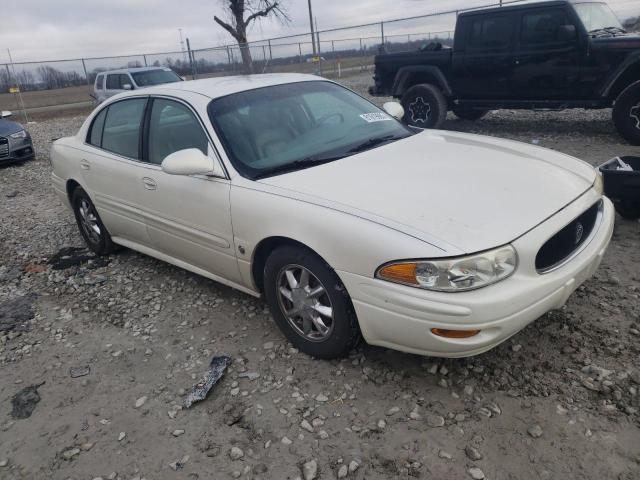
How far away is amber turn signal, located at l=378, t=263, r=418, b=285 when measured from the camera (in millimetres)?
2357

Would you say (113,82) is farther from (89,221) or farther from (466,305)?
(466,305)

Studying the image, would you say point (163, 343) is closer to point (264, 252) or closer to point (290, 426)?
point (264, 252)

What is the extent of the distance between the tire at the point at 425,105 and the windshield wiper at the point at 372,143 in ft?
18.6

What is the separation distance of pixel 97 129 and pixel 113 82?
465 inches

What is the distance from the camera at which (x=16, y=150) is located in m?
9.92

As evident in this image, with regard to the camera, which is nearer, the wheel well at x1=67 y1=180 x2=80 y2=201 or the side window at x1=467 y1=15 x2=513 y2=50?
the wheel well at x1=67 y1=180 x2=80 y2=201

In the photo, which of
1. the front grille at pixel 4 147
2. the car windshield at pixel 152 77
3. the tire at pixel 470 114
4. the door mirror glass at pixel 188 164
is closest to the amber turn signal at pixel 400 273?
the door mirror glass at pixel 188 164

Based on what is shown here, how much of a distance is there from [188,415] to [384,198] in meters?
1.54

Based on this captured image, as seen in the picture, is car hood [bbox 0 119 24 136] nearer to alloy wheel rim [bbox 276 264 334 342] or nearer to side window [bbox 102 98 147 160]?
side window [bbox 102 98 147 160]

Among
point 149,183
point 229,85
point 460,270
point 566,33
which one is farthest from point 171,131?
point 566,33

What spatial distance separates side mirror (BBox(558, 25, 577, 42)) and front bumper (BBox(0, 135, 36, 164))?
9728 mm

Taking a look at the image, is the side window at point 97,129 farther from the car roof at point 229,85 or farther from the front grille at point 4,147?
the front grille at point 4,147

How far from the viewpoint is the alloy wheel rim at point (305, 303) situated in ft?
9.29

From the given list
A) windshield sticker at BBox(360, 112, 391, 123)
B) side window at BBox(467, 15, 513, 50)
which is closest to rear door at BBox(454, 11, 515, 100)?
side window at BBox(467, 15, 513, 50)
